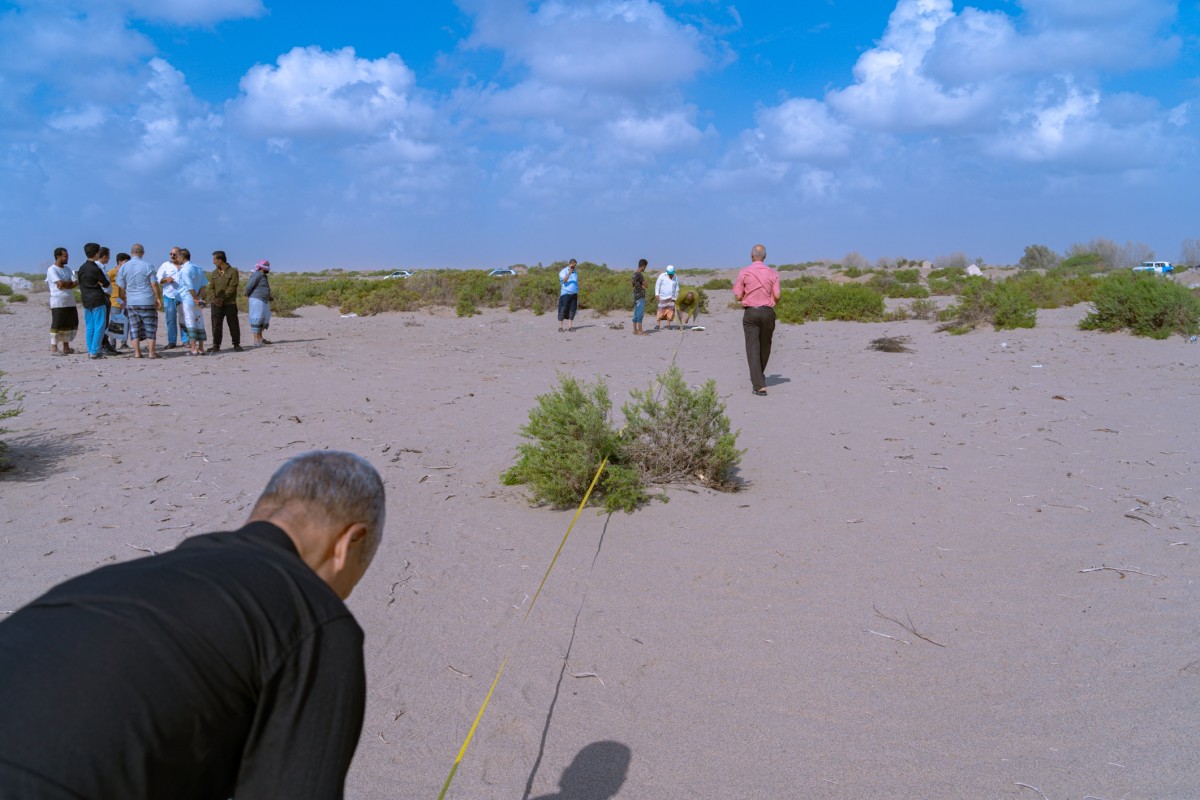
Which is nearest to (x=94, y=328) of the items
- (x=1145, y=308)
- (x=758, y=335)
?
(x=758, y=335)

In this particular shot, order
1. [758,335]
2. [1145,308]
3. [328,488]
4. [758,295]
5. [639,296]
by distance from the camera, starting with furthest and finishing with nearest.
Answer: [639,296]
[1145,308]
[758,335]
[758,295]
[328,488]

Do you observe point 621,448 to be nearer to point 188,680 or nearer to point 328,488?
point 328,488

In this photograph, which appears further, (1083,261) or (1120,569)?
(1083,261)

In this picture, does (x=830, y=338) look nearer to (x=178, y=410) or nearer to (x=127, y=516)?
(x=178, y=410)

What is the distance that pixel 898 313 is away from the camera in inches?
914

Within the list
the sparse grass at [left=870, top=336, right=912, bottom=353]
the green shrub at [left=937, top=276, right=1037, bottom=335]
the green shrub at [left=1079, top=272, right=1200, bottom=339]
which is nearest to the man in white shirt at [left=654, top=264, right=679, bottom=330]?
the sparse grass at [left=870, top=336, right=912, bottom=353]

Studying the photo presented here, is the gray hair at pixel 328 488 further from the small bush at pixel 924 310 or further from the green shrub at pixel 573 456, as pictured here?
the small bush at pixel 924 310

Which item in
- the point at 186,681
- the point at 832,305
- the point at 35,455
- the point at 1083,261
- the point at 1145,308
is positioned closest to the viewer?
the point at 186,681

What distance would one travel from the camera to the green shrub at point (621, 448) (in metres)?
6.61

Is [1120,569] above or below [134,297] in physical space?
below

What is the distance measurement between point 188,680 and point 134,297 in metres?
13.9

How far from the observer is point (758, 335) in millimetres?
11047

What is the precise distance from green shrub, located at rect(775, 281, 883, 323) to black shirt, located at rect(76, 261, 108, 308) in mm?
15451

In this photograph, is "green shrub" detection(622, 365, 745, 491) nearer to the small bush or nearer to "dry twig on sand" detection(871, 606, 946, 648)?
"dry twig on sand" detection(871, 606, 946, 648)
